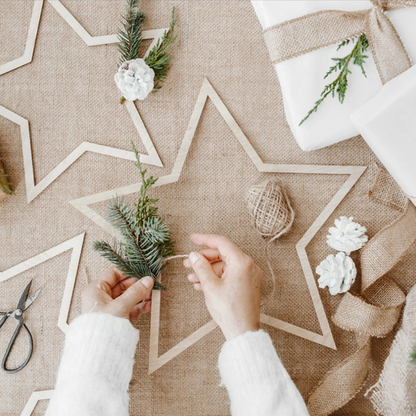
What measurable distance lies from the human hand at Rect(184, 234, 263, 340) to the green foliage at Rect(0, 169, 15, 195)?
556mm

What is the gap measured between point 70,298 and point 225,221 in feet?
1.59

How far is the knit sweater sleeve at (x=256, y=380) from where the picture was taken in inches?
35.7

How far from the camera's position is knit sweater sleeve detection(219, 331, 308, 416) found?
91cm

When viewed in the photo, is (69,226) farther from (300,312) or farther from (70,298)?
(300,312)

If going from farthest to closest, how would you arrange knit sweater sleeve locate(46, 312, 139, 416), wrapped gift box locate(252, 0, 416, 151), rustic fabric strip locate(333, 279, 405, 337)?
rustic fabric strip locate(333, 279, 405, 337) → wrapped gift box locate(252, 0, 416, 151) → knit sweater sleeve locate(46, 312, 139, 416)

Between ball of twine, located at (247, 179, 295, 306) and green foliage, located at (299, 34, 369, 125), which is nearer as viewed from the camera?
green foliage, located at (299, 34, 369, 125)

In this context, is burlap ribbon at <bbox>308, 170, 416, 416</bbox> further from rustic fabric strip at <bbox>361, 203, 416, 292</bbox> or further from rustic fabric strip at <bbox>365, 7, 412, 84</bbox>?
rustic fabric strip at <bbox>365, 7, 412, 84</bbox>

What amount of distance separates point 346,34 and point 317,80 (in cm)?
12

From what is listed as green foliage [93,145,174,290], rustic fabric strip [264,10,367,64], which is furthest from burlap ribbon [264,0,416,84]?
green foliage [93,145,174,290]

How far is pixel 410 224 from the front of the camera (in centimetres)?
113

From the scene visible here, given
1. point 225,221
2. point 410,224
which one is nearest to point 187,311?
point 225,221

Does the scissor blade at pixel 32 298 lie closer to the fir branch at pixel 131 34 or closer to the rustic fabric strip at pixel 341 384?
the fir branch at pixel 131 34

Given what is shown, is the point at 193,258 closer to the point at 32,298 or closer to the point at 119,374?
the point at 119,374

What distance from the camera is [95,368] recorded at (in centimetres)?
93
